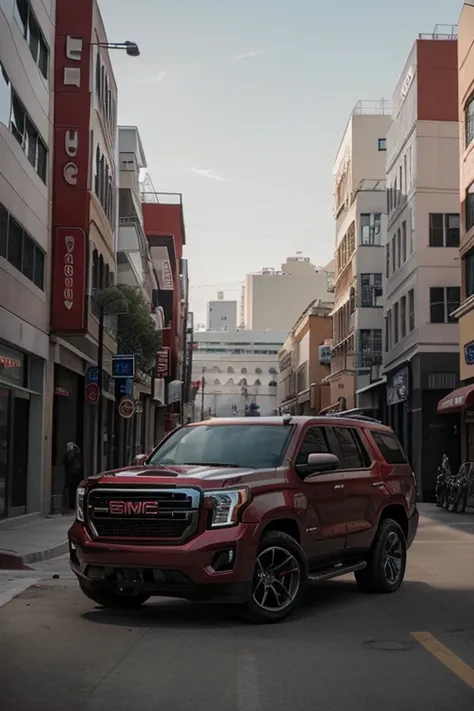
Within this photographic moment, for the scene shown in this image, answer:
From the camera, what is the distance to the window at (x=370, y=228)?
5647cm

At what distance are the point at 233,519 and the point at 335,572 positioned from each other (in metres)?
1.90

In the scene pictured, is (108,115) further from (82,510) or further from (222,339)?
(222,339)

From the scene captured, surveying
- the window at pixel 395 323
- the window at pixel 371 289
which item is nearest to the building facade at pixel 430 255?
the window at pixel 395 323

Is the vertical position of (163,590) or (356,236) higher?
(356,236)

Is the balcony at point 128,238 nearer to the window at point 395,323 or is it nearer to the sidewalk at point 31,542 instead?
the window at point 395,323

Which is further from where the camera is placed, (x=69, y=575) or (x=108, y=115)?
(x=108, y=115)

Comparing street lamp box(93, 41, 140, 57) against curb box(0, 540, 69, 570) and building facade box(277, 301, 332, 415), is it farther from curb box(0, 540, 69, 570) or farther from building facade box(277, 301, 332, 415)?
building facade box(277, 301, 332, 415)

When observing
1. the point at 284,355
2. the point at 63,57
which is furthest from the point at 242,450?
the point at 284,355

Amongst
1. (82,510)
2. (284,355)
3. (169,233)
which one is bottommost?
(82,510)

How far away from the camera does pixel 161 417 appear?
71625mm

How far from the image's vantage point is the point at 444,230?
137 feet

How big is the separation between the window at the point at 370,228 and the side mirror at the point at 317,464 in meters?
47.4

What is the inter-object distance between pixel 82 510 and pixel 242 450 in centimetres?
172

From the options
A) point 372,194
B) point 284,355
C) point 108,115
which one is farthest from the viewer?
point 284,355
